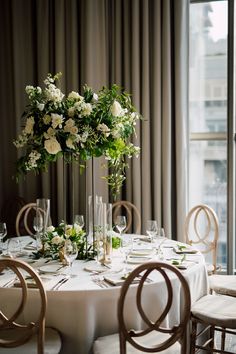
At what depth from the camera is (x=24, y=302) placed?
7.34ft

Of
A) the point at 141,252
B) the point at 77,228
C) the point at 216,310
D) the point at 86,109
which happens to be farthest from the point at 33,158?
the point at 216,310

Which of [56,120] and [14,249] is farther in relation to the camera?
[14,249]

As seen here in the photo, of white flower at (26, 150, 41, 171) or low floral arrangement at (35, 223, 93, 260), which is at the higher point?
white flower at (26, 150, 41, 171)

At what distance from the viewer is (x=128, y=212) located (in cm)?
422

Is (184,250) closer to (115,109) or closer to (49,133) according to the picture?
(115,109)

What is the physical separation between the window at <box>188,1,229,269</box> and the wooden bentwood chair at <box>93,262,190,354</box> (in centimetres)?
240

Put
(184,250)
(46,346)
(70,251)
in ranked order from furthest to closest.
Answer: (184,250)
(70,251)
(46,346)

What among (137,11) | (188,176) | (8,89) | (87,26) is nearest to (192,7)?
(137,11)

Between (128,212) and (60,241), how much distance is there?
1376 millimetres

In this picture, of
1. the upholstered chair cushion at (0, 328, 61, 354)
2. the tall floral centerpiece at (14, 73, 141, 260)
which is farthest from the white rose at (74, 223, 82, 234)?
the upholstered chair cushion at (0, 328, 61, 354)

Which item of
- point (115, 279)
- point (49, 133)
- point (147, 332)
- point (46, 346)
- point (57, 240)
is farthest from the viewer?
point (57, 240)

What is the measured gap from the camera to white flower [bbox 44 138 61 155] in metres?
2.76

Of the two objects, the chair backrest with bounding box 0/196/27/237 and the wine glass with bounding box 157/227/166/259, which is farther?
the chair backrest with bounding box 0/196/27/237

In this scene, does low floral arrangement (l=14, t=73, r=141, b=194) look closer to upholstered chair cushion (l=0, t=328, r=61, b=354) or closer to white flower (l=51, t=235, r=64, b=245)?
white flower (l=51, t=235, r=64, b=245)
